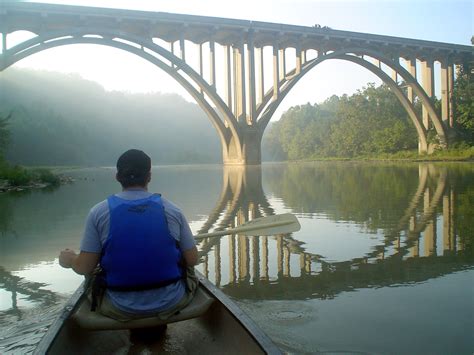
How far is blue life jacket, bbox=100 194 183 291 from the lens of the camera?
2.18 metres

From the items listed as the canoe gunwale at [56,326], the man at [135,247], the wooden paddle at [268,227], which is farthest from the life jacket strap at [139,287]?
the wooden paddle at [268,227]

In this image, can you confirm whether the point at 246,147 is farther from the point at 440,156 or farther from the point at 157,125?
the point at 157,125

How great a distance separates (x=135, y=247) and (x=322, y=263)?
8.57 ft

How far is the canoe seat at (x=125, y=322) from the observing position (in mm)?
2244

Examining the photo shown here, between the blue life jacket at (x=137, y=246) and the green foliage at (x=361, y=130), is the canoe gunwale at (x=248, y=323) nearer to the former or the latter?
the blue life jacket at (x=137, y=246)

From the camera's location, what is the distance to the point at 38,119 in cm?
5547

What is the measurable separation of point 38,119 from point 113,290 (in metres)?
58.4

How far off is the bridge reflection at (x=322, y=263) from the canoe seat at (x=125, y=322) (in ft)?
3.88

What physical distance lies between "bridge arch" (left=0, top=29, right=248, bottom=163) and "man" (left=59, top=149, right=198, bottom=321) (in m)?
20.6

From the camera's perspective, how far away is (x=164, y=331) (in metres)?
2.55

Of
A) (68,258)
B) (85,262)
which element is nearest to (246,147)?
(68,258)

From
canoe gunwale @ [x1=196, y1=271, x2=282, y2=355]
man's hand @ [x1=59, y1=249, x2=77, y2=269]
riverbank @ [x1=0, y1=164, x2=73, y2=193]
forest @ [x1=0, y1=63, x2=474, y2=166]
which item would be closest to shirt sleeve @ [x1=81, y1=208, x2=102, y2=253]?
man's hand @ [x1=59, y1=249, x2=77, y2=269]

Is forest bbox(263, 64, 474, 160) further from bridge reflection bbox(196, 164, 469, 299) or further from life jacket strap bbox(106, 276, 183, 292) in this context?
life jacket strap bbox(106, 276, 183, 292)

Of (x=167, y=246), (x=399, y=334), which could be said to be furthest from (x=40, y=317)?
(x=399, y=334)
